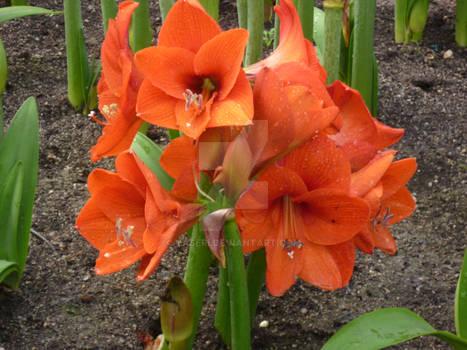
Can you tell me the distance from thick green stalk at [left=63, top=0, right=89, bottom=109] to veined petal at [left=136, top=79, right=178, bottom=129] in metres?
1.14

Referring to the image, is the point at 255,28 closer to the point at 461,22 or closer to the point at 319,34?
the point at 319,34

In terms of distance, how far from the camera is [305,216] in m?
0.91

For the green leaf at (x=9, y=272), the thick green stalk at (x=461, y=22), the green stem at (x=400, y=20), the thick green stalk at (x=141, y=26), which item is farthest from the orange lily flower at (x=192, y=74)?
the thick green stalk at (x=461, y=22)

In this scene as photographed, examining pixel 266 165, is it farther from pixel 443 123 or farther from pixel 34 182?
pixel 443 123

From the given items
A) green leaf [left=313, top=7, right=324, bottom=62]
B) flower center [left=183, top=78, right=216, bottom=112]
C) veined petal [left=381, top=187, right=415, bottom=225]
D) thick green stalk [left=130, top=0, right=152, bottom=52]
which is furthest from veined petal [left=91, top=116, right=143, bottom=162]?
green leaf [left=313, top=7, right=324, bottom=62]

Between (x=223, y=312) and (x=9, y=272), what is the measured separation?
1.48 ft

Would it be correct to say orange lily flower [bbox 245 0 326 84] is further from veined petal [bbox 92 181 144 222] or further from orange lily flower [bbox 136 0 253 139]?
veined petal [bbox 92 181 144 222]

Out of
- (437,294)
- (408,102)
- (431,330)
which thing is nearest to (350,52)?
(408,102)

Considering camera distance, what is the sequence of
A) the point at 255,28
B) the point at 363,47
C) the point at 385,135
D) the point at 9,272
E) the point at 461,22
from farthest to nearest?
the point at 461,22 → the point at 363,47 → the point at 255,28 → the point at 9,272 → the point at 385,135

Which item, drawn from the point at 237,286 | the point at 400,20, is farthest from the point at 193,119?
the point at 400,20

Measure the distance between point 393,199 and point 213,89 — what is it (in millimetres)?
353

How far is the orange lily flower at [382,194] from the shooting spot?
883 millimetres

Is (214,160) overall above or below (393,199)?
above

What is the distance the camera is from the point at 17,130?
141cm
